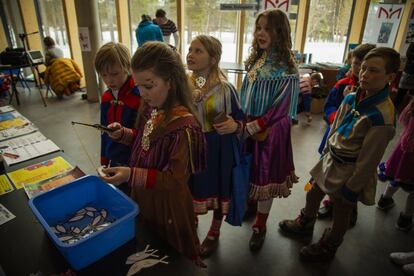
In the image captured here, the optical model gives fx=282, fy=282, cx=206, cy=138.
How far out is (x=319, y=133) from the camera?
13.4 ft

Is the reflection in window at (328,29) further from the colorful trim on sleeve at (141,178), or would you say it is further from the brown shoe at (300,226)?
the colorful trim on sleeve at (141,178)

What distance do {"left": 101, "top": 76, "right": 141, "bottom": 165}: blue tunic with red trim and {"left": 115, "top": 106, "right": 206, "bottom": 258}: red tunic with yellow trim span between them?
298 millimetres

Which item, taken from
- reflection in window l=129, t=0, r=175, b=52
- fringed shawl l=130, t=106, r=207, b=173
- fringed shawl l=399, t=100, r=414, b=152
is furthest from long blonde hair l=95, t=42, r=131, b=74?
reflection in window l=129, t=0, r=175, b=52

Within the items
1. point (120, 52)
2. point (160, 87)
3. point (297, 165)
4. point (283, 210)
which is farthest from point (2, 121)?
point (297, 165)

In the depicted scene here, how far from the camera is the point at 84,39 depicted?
4.93 meters

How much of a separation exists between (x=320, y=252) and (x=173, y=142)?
1.35 metres

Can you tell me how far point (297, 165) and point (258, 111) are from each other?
1.69 meters

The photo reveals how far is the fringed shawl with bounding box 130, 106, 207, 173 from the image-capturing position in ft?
3.39

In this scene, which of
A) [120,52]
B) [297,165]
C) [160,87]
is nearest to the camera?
[160,87]

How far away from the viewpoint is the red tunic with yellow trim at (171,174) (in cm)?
101

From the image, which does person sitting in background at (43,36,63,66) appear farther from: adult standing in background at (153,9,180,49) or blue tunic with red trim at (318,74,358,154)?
blue tunic with red trim at (318,74,358,154)

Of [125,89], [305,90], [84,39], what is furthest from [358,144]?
[84,39]

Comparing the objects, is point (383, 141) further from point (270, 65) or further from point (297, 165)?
point (297, 165)

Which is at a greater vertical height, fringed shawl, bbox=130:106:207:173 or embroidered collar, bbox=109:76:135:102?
embroidered collar, bbox=109:76:135:102
